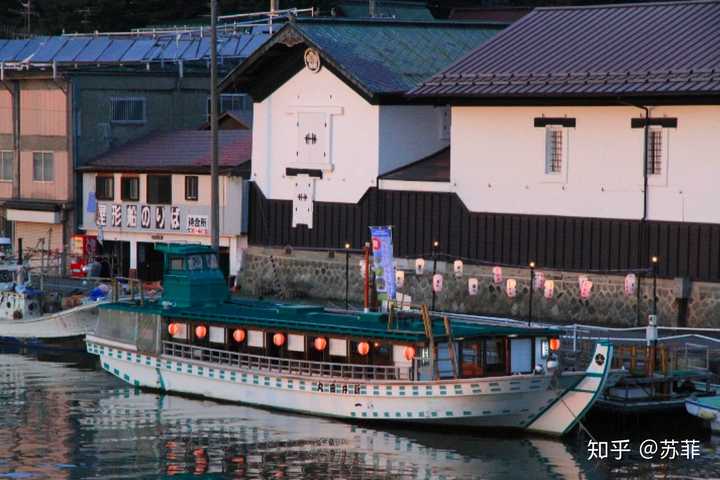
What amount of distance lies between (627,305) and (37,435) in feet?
63.5

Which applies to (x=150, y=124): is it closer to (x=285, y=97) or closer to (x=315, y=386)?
(x=285, y=97)

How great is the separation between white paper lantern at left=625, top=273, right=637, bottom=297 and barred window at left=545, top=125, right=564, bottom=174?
4.77 metres

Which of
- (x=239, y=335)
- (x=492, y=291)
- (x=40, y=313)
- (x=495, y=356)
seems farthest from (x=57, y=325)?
(x=495, y=356)

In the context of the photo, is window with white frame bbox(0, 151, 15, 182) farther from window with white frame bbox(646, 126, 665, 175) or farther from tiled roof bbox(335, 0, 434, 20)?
window with white frame bbox(646, 126, 665, 175)

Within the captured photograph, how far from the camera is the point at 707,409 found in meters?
42.4

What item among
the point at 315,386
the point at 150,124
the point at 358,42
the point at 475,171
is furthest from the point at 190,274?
the point at 150,124

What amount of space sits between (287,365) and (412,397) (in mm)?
4834

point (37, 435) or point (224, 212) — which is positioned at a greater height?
point (224, 212)

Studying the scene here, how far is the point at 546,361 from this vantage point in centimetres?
4325

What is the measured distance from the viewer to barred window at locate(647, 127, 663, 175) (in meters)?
53.2

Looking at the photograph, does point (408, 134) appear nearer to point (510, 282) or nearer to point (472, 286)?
point (472, 286)

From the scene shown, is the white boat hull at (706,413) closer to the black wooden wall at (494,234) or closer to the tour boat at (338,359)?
the tour boat at (338,359)

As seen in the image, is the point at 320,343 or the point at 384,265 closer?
the point at 320,343

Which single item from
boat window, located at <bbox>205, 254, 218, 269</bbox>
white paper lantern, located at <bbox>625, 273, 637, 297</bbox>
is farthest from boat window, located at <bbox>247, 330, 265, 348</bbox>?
white paper lantern, located at <bbox>625, 273, 637, 297</bbox>
